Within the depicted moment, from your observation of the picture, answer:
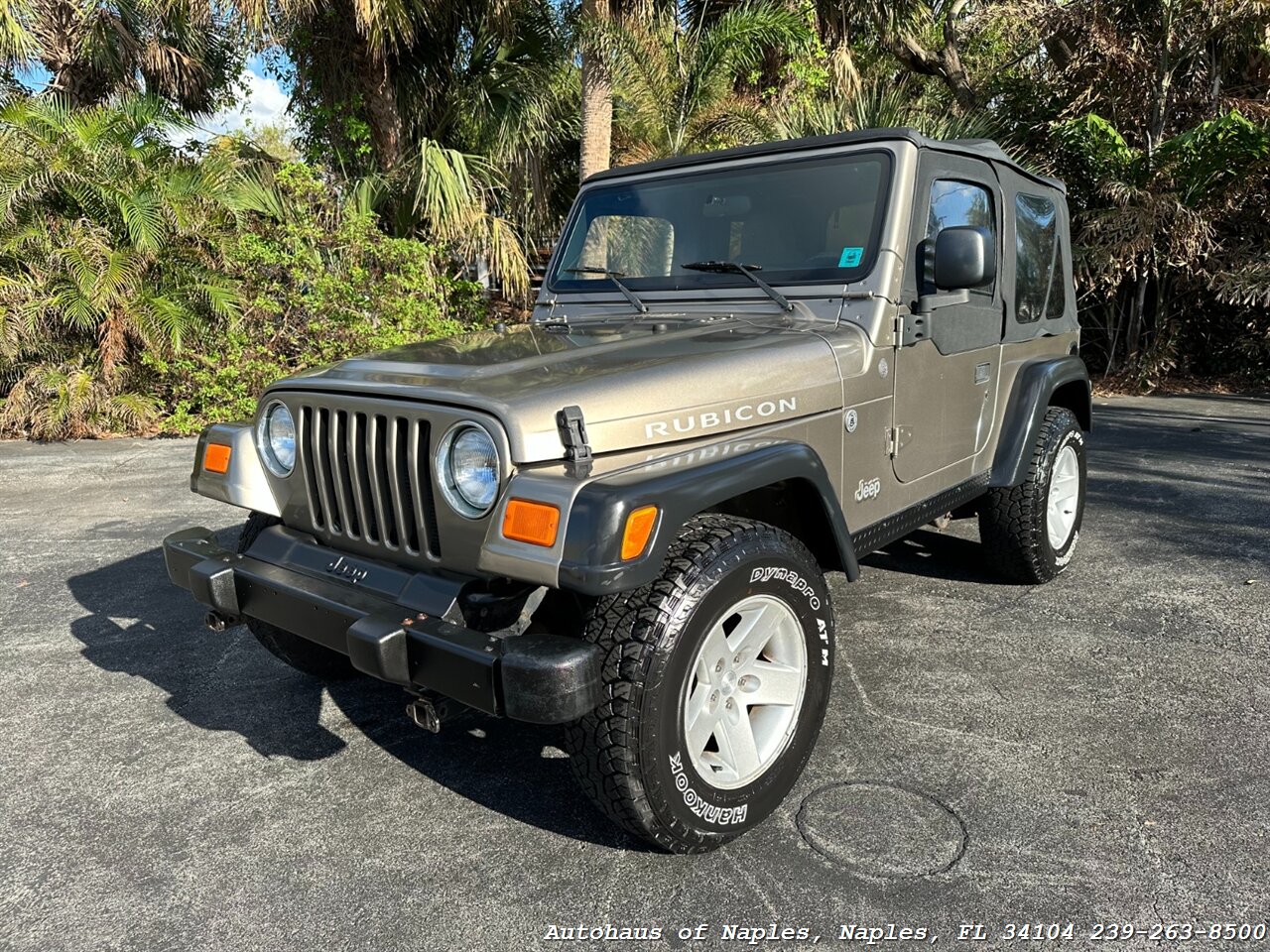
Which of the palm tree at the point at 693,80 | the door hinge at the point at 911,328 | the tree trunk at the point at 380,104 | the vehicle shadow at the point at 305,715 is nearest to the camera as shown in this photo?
the vehicle shadow at the point at 305,715

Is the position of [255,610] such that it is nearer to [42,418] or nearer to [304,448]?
[304,448]

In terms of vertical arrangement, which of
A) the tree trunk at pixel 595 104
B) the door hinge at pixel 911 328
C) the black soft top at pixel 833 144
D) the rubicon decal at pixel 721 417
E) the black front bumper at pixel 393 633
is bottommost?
the black front bumper at pixel 393 633

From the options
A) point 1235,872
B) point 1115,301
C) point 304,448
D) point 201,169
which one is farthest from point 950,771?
point 1115,301

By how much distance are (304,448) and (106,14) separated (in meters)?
11.7

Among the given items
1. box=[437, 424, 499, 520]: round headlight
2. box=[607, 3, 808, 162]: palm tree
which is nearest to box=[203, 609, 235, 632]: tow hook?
box=[437, 424, 499, 520]: round headlight

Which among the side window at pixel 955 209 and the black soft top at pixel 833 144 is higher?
the black soft top at pixel 833 144

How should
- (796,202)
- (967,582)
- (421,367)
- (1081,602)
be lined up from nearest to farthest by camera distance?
(421,367), (796,202), (1081,602), (967,582)

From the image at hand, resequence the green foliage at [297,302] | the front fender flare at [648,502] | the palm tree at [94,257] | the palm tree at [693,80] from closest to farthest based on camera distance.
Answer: the front fender flare at [648,502], the palm tree at [94,257], the green foliage at [297,302], the palm tree at [693,80]

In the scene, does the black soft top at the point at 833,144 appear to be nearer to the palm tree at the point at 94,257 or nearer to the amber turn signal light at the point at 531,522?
the amber turn signal light at the point at 531,522

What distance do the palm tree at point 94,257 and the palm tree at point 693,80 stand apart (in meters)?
4.44

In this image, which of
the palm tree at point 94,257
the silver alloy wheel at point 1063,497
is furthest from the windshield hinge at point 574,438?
the palm tree at point 94,257

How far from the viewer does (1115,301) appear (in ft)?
39.8

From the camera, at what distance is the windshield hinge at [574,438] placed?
7.27ft

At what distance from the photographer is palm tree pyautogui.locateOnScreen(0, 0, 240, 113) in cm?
1084
